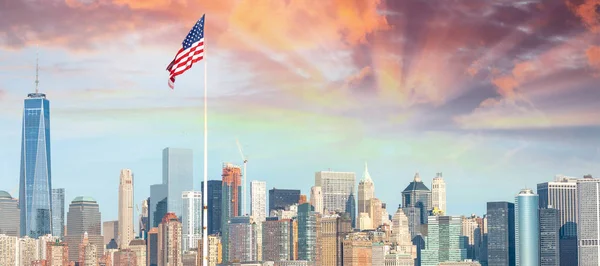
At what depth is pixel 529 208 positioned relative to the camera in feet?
407

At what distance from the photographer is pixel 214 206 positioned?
136 metres

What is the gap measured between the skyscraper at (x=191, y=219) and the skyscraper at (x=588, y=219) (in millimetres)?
40722

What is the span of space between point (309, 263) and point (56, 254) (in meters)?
28.7

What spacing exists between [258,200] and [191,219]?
840cm

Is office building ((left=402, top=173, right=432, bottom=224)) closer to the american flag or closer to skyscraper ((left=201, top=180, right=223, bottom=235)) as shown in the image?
skyscraper ((left=201, top=180, right=223, bottom=235))


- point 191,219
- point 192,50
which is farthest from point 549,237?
point 192,50

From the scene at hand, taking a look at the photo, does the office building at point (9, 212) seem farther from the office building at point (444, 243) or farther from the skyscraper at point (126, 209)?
the office building at point (444, 243)

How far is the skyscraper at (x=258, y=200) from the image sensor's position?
142750 millimetres

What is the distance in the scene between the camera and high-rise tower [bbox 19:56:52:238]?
→ 144 meters

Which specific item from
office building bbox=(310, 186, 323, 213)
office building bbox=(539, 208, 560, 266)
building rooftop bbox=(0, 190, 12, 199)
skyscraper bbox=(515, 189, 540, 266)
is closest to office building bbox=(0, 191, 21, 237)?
building rooftop bbox=(0, 190, 12, 199)

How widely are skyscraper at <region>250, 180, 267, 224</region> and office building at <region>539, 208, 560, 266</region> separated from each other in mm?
33220

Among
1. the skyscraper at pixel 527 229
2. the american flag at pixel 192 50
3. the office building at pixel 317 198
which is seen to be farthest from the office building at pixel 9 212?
the american flag at pixel 192 50

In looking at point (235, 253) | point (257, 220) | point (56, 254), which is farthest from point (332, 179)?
point (56, 254)

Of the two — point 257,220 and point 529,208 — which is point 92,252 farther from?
point 529,208
